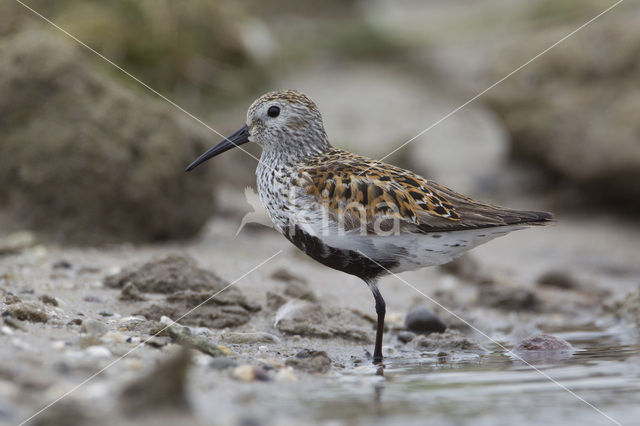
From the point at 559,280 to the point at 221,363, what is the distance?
511 cm

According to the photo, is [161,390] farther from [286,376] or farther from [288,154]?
[288,154]

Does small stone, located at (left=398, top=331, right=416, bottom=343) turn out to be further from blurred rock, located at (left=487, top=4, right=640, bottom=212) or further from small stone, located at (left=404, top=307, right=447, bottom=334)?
blurred rock, located at (left=487, top=4, right=640, bottom=212)

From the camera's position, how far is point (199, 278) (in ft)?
23.9

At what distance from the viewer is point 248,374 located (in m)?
5.18

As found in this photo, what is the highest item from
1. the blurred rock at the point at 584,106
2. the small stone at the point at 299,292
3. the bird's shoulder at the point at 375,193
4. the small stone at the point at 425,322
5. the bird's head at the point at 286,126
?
the blurred rock at the point at 584,106

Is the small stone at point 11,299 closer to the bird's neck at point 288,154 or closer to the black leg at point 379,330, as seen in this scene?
the bird's neck at point 288,154

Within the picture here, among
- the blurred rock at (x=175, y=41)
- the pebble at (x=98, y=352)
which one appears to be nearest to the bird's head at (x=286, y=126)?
the pebble at (x=98, y=352)

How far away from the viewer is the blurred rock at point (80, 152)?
895cm

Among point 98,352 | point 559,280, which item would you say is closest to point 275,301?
point 98,352

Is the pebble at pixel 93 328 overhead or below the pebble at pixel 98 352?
overhead

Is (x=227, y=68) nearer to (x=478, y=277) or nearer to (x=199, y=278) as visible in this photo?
(x=478, y=277)

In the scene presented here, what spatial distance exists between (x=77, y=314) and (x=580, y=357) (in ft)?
12.4

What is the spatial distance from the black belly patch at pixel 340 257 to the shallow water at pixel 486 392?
70cm

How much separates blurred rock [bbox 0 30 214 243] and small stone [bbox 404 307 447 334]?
334 cm
